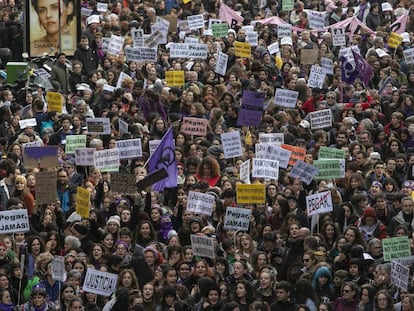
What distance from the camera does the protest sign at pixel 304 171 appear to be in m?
24.9

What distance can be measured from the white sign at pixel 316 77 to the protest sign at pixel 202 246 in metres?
10.2

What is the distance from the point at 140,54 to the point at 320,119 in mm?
4644

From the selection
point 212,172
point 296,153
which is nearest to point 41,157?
point 212,172

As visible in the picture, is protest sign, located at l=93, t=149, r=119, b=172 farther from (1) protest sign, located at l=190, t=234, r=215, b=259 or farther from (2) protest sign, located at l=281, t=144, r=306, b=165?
(1) protest sign, located at l=190, t=234, r=215, b=259

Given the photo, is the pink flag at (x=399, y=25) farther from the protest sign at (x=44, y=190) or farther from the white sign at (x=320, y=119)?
the protest sign at (x=44, y=190)

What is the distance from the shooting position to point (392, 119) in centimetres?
2878

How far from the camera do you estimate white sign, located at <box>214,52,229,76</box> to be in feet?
104

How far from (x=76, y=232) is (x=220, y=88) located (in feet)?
24.8

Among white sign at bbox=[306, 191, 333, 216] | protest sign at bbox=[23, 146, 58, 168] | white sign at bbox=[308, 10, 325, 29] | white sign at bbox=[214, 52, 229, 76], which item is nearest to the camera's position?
white sign at bbox=[306, 191, 333, 216]

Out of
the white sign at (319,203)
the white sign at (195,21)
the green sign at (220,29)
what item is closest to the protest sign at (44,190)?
the white sign at (319,203)

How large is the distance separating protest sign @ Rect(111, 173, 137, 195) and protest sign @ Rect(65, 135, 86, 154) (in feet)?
8.60

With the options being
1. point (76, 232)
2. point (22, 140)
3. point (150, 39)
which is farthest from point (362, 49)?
point (76, 232)

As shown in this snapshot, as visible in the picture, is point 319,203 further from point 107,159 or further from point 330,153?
point 107,159

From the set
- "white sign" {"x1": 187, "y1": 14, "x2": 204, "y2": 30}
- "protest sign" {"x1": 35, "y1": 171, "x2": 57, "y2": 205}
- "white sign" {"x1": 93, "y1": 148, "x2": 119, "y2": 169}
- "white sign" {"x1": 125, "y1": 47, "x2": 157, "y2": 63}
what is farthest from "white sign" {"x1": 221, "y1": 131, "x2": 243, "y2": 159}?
"white sign" {"x1": 187, "y1": 14, "x2": 204, "y2": 30}
